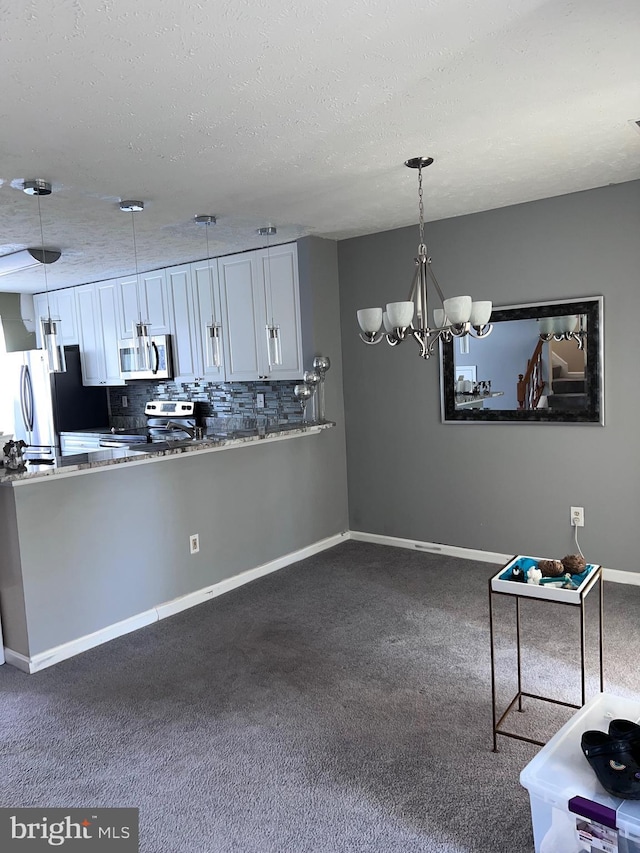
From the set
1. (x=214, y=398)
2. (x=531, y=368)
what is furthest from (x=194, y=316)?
(x=531, y=368)

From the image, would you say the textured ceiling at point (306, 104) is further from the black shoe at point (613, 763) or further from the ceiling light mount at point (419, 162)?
the black shoe at point (613, 763)

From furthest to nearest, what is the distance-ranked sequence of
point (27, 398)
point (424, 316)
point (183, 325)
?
point (27, 398)
point (183, 325)
point (424, 316)

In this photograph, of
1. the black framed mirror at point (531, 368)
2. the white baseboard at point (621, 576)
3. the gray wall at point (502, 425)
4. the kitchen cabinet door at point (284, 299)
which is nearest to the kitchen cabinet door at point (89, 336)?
the kitchen cabinet door at point (284, 299)

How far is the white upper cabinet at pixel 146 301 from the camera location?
18.5 ft

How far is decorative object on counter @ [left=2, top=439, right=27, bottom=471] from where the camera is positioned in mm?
3217

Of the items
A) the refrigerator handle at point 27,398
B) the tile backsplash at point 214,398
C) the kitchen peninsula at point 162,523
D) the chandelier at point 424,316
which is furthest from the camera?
the refrigerator handle at point 27,398

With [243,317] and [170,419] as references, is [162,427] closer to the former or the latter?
[170,419]

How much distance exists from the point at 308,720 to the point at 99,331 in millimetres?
4707

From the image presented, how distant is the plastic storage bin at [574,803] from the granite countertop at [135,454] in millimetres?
2447

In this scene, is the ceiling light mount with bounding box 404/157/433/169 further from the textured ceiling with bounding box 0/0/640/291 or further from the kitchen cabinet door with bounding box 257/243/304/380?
the kitchen cabinet door with bounding box 257/243/304/380

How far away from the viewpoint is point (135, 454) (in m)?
3.51

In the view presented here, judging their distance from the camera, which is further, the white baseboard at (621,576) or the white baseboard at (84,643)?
the white baseboard at (621,576)

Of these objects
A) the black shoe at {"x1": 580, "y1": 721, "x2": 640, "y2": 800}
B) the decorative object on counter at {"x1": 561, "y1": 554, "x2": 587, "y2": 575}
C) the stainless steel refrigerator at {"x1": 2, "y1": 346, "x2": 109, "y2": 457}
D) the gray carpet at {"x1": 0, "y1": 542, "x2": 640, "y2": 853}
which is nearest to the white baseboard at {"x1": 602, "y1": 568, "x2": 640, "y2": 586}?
the gray carpet at {"x1": 0, "y1": 542, "x2": 640, "y2": 853}

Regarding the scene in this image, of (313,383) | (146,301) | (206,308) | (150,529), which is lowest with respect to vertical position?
(150,529)
